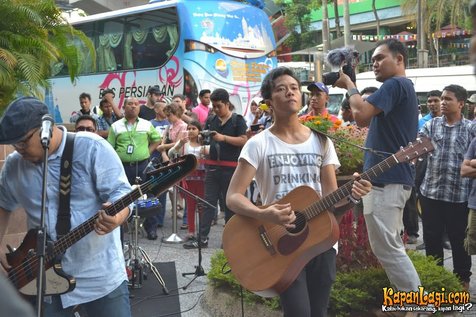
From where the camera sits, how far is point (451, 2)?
3017cm

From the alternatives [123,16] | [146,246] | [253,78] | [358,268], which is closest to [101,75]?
[123,16]

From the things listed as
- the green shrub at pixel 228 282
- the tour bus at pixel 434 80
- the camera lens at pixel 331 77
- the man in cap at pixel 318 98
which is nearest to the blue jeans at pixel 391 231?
the camera lens at pixel 331 77

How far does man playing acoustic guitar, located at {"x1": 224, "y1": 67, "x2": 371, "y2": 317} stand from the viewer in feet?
12.1

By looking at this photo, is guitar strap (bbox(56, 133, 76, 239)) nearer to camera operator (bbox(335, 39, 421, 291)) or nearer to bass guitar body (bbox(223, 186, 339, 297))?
bass guitar body (bbox(223, 186, 339, 297))

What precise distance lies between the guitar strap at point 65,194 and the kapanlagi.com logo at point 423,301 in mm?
2763

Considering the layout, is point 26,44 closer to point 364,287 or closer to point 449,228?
point 364,287

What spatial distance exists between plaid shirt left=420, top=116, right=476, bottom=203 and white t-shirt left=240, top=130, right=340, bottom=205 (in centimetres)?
269

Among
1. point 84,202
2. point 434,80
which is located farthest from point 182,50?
point 84,202

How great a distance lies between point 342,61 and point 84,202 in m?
2.44

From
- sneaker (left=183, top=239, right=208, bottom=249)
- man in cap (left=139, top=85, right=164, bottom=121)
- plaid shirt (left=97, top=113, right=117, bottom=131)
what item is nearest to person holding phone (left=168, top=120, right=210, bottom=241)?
sneaker (left=183, top=239, right=208, bottom=249)

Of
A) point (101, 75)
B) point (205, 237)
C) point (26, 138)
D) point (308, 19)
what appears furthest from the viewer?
point (308, 19)

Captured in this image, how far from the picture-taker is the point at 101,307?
11.0 feet

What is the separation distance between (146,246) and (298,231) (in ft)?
17.4

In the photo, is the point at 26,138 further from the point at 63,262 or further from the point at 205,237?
the point at 205,237
